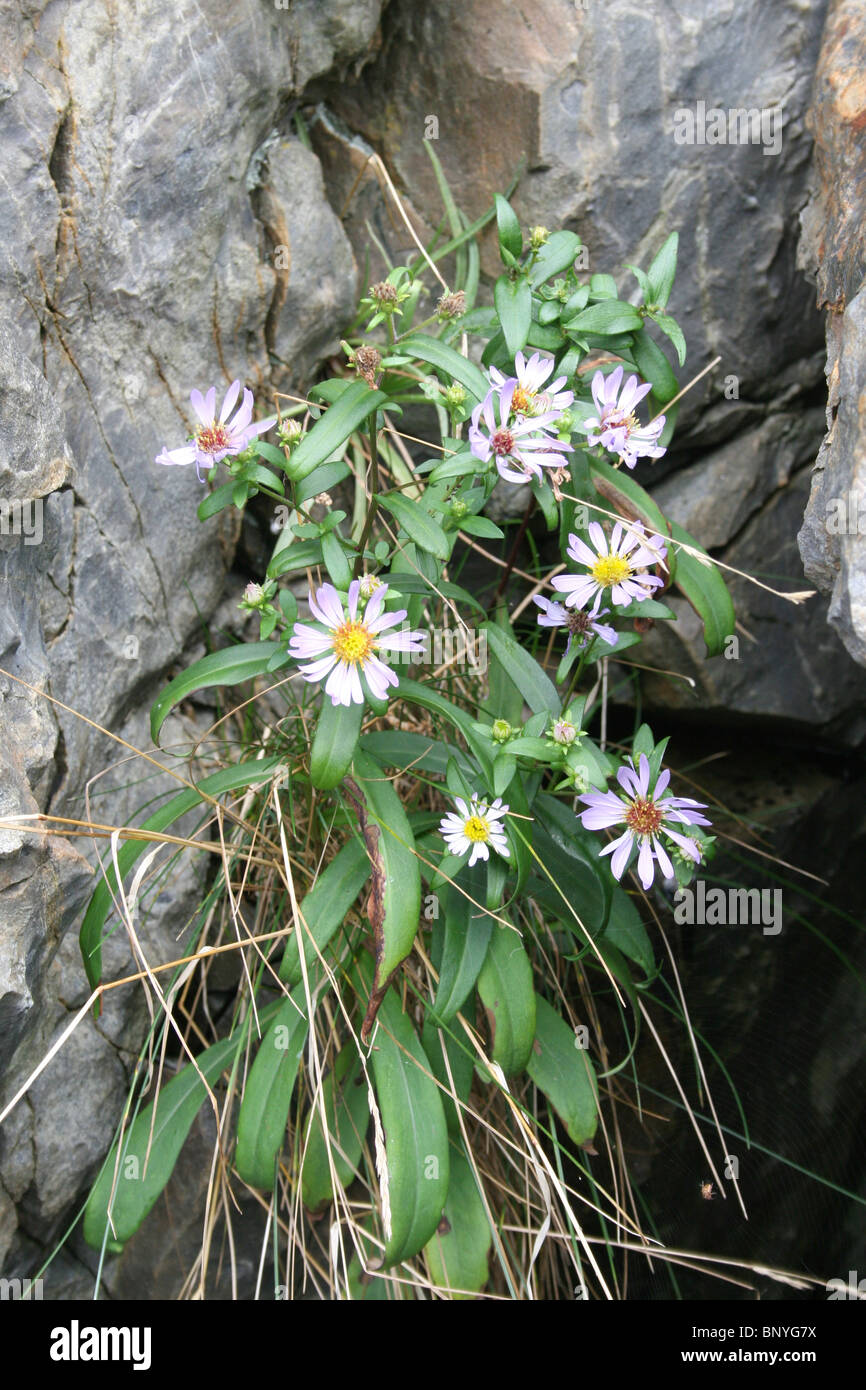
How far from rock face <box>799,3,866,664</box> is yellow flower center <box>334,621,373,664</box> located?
0.77 metres

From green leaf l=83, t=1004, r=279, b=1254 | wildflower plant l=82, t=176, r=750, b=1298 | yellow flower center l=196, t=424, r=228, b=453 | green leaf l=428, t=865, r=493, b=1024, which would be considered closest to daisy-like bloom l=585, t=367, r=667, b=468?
wildflower plant l=82, t=176, r=750, b=1298

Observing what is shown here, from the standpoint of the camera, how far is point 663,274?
6.82ft

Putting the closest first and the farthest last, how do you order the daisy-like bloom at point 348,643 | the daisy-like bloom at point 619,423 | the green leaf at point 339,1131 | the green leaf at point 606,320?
the daisy-like bloom at point 348,643
the daisy-like bloom at point 619,423
the green leaf at point 606,320
the green leaf at point 339,1131

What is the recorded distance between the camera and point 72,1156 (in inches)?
84.9

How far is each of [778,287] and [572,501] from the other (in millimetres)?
1101

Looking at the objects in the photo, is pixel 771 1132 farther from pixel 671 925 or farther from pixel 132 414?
pixel 132 414

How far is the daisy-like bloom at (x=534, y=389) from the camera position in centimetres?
186

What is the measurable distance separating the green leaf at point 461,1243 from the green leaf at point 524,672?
3.02 feet

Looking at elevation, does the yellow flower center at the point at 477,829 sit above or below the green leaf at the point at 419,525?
below

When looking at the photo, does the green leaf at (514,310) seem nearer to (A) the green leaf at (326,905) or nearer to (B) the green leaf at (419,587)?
(B) the green leaf at (419,587)

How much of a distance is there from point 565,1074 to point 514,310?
4.69 feet

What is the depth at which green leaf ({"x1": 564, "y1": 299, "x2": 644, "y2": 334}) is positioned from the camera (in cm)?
202

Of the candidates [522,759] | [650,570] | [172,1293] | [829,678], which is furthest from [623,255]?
[172,1293]

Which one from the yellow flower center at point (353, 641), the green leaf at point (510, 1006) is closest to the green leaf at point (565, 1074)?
the green leaf at point (510, 1006)
